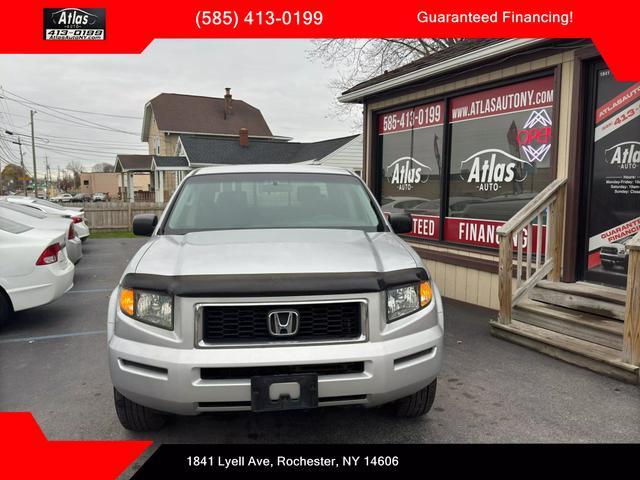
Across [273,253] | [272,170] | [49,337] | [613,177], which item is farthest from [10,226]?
[613,177]

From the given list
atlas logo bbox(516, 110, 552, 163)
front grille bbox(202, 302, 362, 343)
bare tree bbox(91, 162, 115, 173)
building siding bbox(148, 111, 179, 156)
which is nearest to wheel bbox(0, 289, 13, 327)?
front grille bbox(202, 302, 362, 343)

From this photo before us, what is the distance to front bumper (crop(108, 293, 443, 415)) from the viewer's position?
2.70m

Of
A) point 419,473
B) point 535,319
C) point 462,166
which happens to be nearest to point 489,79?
point 462,166

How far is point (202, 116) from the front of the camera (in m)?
39.6

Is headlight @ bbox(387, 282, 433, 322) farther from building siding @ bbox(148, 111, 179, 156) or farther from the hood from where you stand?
building siding @ bbox(148, 111, 179, 156)

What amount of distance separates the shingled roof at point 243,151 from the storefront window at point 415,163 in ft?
61.5

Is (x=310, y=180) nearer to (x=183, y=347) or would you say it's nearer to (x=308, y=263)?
(x=308, y=263)

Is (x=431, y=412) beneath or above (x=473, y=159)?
beneath

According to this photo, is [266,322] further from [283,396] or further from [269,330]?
[283,396]

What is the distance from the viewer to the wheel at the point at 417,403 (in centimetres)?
340

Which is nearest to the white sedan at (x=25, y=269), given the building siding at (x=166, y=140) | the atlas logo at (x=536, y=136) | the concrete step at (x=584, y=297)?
the concrete step at (x=584, y=297)

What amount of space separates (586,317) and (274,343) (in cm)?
391

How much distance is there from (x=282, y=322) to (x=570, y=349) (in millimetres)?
3325

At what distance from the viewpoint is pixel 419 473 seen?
2988mm
